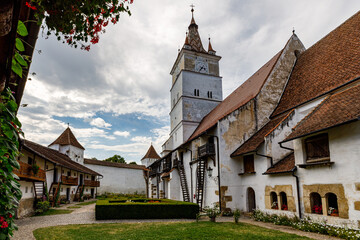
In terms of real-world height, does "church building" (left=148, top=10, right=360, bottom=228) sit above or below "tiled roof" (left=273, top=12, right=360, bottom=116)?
below

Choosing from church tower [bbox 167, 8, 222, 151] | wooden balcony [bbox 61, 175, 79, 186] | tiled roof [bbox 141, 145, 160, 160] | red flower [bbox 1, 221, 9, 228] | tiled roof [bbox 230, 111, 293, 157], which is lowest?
wooden balcony [bbox 61, 175, 79, 186]

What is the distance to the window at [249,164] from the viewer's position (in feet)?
51.9

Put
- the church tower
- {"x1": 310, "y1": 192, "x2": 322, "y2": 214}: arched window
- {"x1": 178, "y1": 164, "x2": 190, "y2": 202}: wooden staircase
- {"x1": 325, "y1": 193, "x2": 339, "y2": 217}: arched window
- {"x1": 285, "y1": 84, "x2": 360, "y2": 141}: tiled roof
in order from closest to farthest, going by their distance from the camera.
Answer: {"x1": 285, "y1": 84, "x2": 360, "y2": 141}: tiled roof, {"x1": 325, "y1": 193, "x2": 339, "y2": 217}: arched window, {"x1": 310, "y1": 192, "x2": 322, "y2": 214}: arched window, {"x1": 178, "y1": 164, "x2": 190, "y2": 202}: wooden staircase, the church tower

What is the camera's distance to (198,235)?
31.3ft

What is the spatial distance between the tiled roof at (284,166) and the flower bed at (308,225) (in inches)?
88.6

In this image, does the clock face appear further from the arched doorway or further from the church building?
the arched doorway

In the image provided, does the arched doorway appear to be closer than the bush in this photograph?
Yes

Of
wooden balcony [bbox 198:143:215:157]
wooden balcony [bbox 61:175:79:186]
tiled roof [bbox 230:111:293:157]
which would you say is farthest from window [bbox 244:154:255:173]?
wooden balcony [bbox 61:175:79:186]

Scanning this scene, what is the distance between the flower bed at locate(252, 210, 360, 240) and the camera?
884cm

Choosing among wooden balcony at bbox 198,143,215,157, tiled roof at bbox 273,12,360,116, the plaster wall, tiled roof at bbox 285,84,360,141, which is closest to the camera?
tiled roof at bbox 285,84,360,141

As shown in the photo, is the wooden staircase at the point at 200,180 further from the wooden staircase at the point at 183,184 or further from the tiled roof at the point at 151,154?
the tiled roof at the point at 151,154

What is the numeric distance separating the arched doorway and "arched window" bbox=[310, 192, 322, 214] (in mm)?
5302

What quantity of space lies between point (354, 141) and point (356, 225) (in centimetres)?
306

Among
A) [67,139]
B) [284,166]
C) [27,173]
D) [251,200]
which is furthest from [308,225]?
[67,139]
